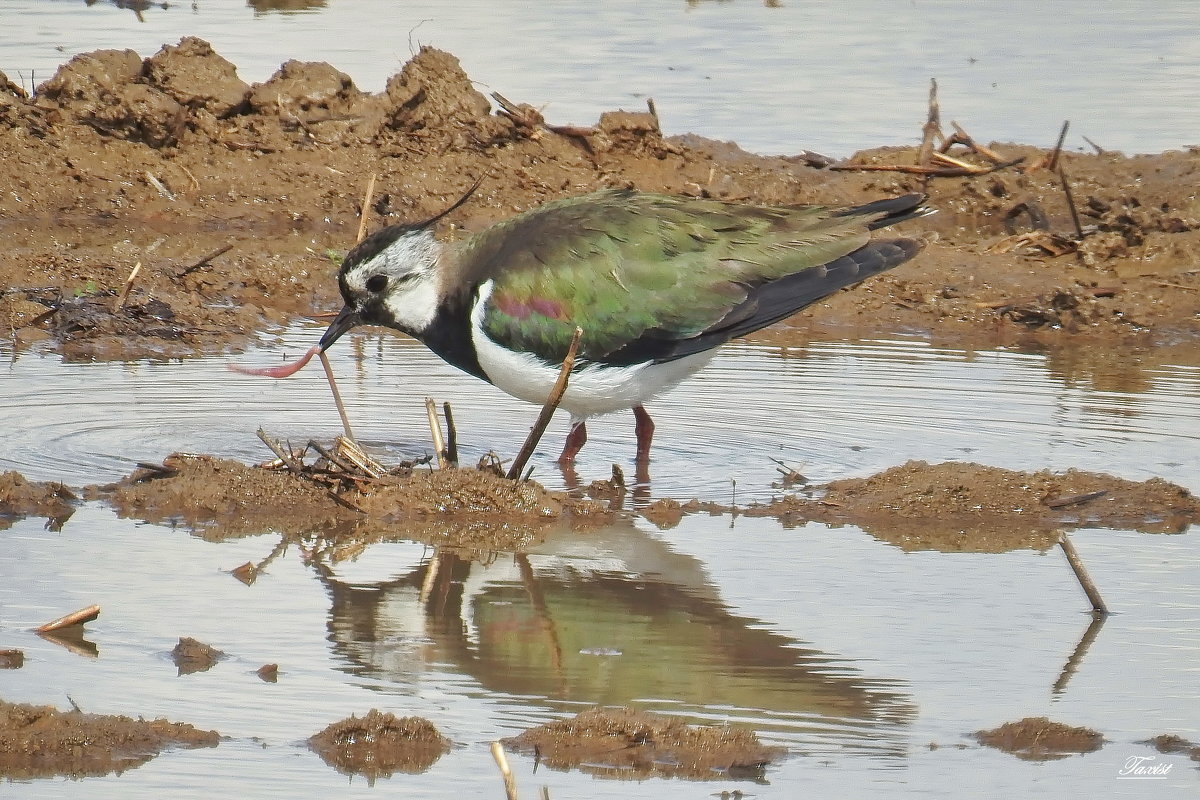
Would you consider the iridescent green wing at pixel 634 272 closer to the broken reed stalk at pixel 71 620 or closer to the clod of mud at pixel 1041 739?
the broken reed stalk at pixel 71 620

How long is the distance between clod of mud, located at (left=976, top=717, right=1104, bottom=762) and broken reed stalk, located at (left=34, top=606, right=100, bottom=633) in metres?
2.54

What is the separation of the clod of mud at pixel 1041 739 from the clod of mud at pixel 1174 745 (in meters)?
0.14

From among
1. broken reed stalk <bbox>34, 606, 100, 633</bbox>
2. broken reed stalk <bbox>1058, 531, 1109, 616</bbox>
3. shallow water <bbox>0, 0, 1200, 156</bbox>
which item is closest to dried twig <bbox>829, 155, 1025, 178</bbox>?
shallow water <bbox>0, 0, 1200, 156</bbox>

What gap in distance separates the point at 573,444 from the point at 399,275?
1.04 m

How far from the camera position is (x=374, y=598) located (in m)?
5.83

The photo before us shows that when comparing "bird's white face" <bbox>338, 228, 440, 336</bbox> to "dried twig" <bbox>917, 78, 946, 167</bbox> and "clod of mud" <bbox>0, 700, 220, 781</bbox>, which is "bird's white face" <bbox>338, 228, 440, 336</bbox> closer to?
"clod of mud" <bbox>0, 700, 220, 781</bbox>

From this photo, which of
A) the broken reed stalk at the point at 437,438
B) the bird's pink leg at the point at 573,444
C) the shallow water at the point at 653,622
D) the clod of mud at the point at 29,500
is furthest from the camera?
the bird's pink leg at the point at 573,444

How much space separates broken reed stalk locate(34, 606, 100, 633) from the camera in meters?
5.31

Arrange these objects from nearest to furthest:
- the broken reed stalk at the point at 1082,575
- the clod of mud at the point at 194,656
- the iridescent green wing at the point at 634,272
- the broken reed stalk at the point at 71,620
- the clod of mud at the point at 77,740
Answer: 1. the clod of mud at the point at 77,740
2. the clod of mud at the point at 194,656
3. the broken reed stalk at the point at 71,620
4. the broken reed stalk at the point at 1082,575
5. the iridescent green wing at the point at 634,272

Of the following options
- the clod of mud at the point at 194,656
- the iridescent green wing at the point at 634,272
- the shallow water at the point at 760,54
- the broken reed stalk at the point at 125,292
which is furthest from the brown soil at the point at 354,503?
the shallow water at the point at 760,54

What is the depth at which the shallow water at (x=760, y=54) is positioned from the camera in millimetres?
14609

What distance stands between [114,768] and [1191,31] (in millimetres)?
17127

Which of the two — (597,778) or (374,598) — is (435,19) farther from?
(597,778)

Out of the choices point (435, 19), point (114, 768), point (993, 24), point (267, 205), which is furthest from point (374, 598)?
point (993, 24)
